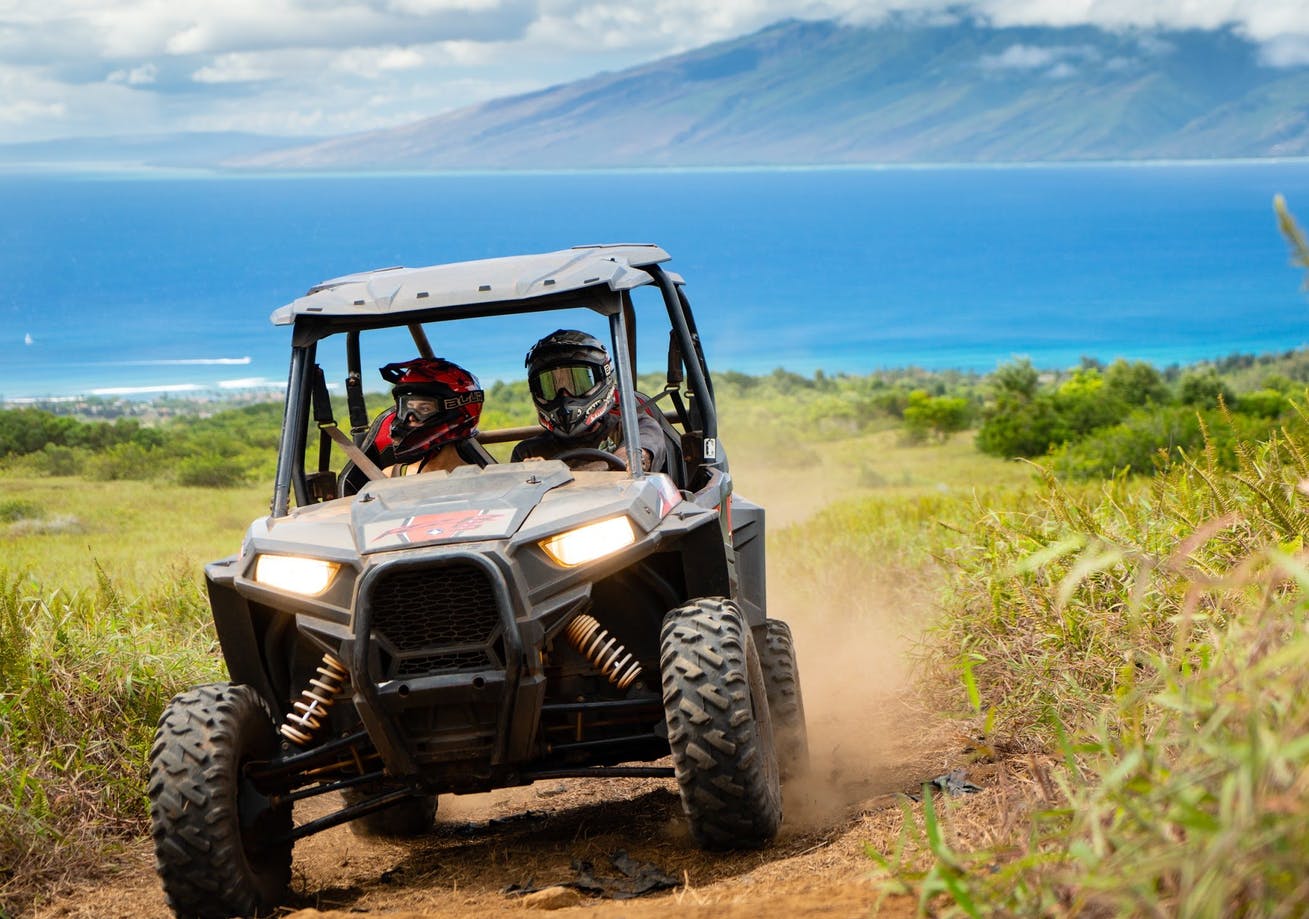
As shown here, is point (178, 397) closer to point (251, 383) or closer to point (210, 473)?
point (251, 383)

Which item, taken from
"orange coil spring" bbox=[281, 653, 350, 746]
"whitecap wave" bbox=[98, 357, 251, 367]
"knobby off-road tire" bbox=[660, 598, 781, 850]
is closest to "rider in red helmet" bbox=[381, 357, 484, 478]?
"orange coil spring" bbox=[281, 653, 350, 746]

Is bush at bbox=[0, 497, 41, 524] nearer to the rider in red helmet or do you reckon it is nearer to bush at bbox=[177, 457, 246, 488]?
bush at bbox=[177, 457, 246, 488]

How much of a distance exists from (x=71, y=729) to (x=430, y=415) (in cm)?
201

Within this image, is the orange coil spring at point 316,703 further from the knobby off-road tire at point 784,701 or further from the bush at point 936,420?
the bush at point 936,420

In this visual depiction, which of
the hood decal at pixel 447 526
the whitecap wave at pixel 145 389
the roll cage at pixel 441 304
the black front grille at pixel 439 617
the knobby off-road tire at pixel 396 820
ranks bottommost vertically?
the knobby off-road tire at pixel 396 820

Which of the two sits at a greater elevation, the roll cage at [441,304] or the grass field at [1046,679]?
the roll cage at [441,304]

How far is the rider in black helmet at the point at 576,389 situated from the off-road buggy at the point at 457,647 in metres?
0.33

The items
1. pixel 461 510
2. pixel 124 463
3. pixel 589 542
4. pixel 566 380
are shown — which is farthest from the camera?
pixel 124 463

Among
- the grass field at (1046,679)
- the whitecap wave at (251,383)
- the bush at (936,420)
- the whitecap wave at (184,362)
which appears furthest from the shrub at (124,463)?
the whitecap wave at (184,362)

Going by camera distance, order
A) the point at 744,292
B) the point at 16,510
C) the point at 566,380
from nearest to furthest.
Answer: the point at 566,380 → the point at 16,510 → the point at 744,292

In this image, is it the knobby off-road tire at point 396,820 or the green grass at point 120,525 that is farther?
the green grass at point 120,525

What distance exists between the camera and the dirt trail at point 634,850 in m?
4.51

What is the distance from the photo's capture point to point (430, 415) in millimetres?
6363

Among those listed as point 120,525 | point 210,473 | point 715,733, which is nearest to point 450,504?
point 715,733
